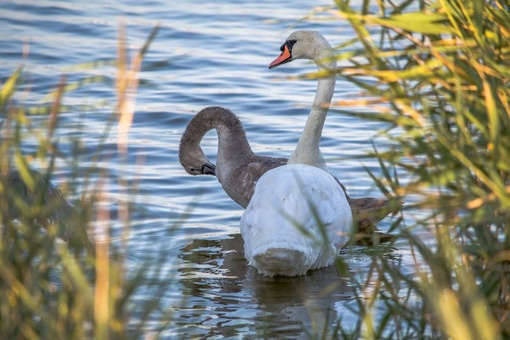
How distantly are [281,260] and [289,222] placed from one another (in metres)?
0.24

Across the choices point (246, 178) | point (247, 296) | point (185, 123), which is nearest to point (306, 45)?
point (246, 178)

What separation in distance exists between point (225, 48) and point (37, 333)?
36.1ft

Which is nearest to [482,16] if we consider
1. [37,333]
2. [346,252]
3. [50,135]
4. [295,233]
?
[50,135]

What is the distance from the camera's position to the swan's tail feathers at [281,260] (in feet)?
19.4

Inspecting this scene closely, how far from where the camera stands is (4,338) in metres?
2.90

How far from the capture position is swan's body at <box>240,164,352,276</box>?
5938 millimetres

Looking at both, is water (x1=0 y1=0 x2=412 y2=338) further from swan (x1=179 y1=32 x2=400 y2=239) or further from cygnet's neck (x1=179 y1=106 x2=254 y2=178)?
cygnet's neck (x1=179 y1=106 x2=254 y2=178)

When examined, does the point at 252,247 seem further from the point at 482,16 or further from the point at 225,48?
the point at 225,48

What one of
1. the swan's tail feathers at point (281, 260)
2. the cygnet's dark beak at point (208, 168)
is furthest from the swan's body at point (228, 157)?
the swan's tail feathers at point (281, 260)

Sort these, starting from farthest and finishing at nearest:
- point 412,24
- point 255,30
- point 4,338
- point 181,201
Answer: point 255,30 < point 181,201 < point 412,24 < point 4,338

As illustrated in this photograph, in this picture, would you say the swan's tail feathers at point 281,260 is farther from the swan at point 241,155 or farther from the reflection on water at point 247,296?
the swan at point 241,155

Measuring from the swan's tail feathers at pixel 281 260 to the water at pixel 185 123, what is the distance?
0.11 m

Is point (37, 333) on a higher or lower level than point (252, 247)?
higher

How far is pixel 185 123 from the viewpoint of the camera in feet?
34.7
